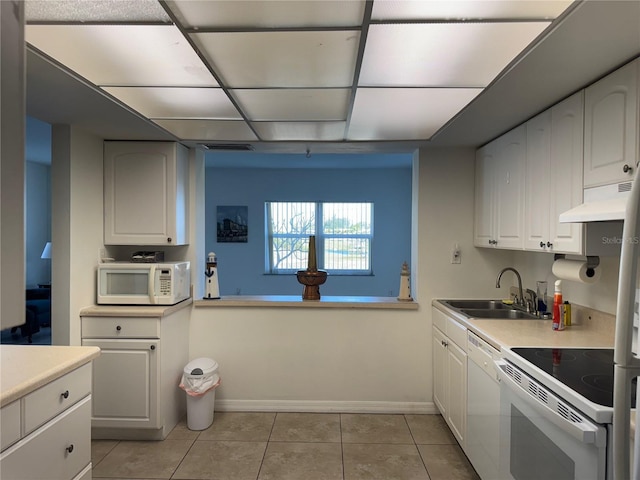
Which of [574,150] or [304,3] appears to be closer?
[304,3]

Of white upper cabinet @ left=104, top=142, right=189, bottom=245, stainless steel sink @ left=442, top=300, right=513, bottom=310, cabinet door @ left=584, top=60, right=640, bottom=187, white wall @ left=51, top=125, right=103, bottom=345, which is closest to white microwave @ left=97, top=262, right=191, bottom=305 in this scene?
white wall @ left=51, top=125, right=103, bottom=345

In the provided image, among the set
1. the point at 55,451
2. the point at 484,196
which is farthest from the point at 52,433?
the point at 484,196

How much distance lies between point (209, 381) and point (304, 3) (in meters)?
2.56

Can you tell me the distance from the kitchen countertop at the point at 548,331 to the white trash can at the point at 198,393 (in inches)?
73.0

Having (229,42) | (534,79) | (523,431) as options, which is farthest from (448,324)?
(229,42)

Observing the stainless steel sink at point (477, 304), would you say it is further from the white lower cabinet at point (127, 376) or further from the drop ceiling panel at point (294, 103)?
the white lower cabinet at point (127, 376)

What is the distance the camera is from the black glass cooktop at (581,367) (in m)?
1.32

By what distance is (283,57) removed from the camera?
161 centimetres

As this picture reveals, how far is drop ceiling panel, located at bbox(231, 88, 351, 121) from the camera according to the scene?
6.52 ft

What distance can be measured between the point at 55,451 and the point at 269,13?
71.8 inches

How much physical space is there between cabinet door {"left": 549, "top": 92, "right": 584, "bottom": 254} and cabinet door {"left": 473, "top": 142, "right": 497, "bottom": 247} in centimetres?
76

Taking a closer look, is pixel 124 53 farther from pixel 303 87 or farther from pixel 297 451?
pixel 297 451

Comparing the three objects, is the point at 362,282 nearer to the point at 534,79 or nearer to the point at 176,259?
the point at 176,259

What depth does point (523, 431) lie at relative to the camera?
1.60m
